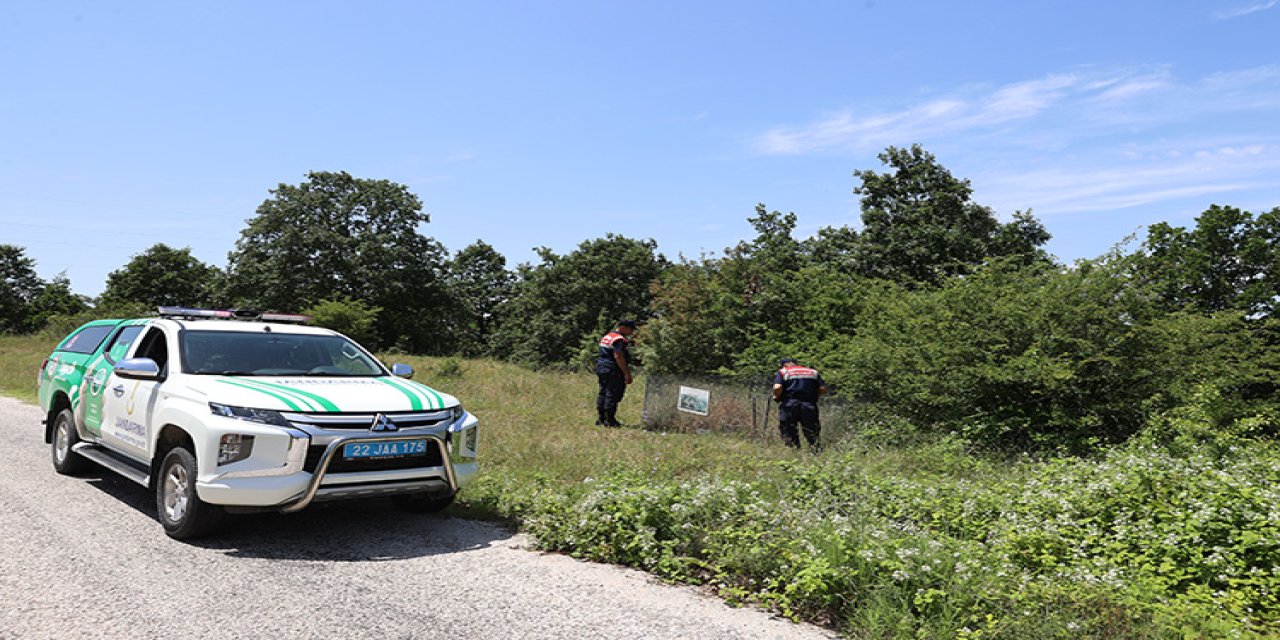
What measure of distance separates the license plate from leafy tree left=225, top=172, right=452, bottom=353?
4163cm

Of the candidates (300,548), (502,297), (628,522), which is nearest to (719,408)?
(628,522)

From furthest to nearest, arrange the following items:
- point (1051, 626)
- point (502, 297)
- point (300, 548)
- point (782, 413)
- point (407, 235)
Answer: point (502, 297) < point (407, 235) < point (782, 413) < point (300, 548) < point (1051, 626)

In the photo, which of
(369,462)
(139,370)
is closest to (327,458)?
(369,462)

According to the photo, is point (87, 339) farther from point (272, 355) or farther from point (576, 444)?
point (576, 444)

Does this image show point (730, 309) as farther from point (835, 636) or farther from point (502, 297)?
point (502, 297)

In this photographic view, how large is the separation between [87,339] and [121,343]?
1346mm

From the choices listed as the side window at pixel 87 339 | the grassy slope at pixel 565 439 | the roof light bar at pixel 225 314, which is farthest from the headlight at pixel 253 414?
the side window at pixel 87 339

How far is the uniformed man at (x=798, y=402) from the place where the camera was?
10898mm

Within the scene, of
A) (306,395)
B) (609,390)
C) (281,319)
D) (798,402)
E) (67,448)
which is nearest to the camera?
(306,395)

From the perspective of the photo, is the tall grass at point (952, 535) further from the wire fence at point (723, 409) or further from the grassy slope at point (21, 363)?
the grassy slope at point (21, 363)

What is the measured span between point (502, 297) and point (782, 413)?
2450 inches

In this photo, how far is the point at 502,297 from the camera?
234 ft

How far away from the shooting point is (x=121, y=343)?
24.6 ft

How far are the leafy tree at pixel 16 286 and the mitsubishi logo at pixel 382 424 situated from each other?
8065 centimetres
